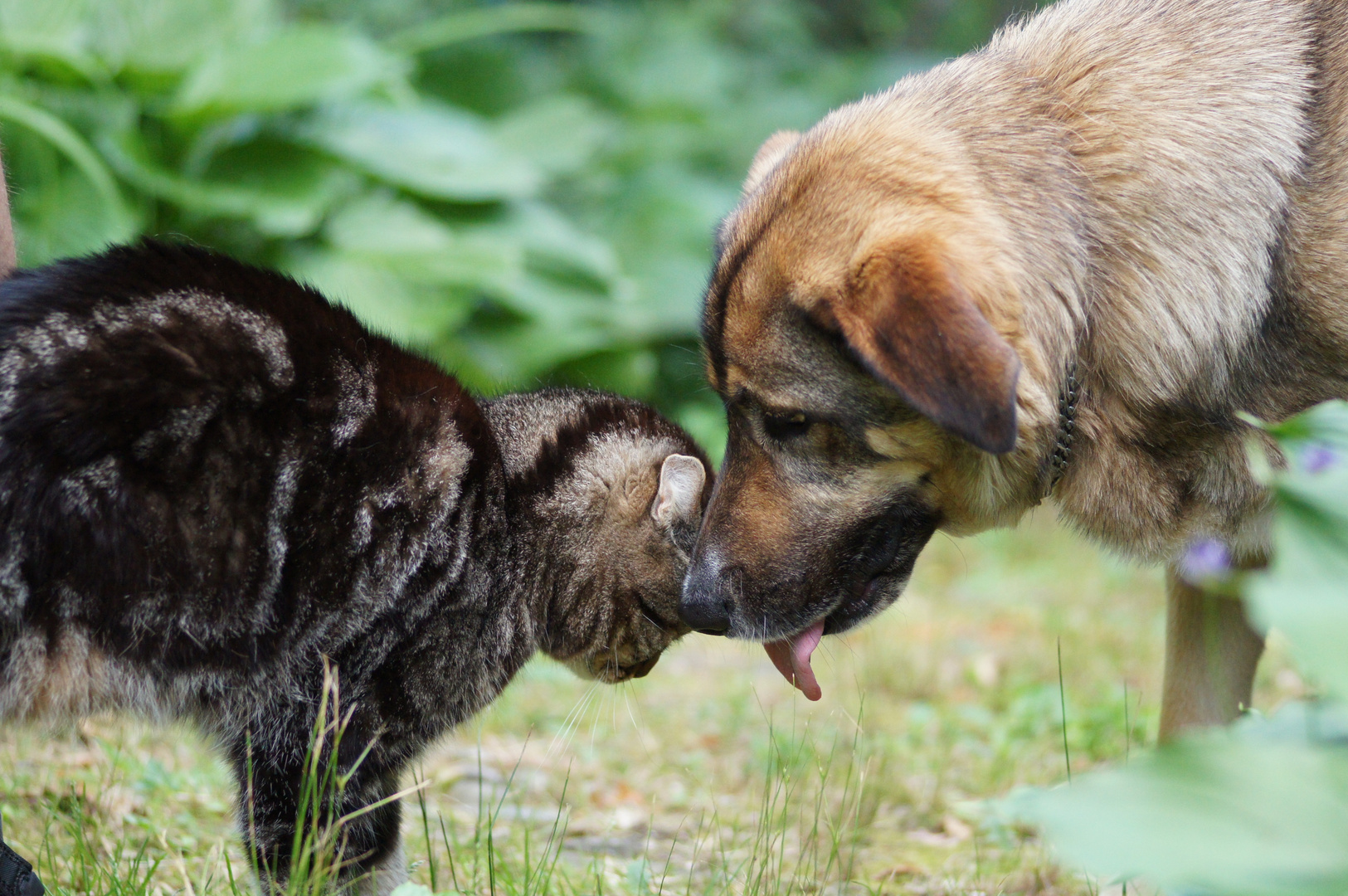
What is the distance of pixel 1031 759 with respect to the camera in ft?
12.9

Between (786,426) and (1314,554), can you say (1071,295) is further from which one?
(1314,554)

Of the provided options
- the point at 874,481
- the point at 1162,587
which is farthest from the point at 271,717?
the point at 1162,587

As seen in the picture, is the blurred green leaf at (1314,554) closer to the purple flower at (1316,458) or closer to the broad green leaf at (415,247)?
the purple flower at (1316,458)

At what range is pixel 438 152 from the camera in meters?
6.36

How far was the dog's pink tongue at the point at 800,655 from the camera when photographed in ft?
9.39

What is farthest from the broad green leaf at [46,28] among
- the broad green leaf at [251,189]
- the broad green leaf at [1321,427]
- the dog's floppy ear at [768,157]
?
the broad green leaf at [1321,427]

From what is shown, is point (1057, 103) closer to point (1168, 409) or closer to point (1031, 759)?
point (1168, 409)

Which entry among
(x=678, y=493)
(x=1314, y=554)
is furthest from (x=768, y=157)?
(x=1314, y=554)

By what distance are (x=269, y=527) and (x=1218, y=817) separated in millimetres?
1924

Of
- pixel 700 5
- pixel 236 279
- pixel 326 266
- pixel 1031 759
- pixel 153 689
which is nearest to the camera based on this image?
pixel 153 689

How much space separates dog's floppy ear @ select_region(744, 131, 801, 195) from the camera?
3.12 metres

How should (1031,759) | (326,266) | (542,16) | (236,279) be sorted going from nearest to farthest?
(236,279), (1031,759), (326,266), (542,16)

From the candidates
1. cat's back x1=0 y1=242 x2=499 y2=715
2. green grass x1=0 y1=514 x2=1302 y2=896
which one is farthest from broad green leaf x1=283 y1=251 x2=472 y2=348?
cat's back x1=0 y1=242 x2=499 y2=715

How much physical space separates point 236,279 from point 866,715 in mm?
2557
